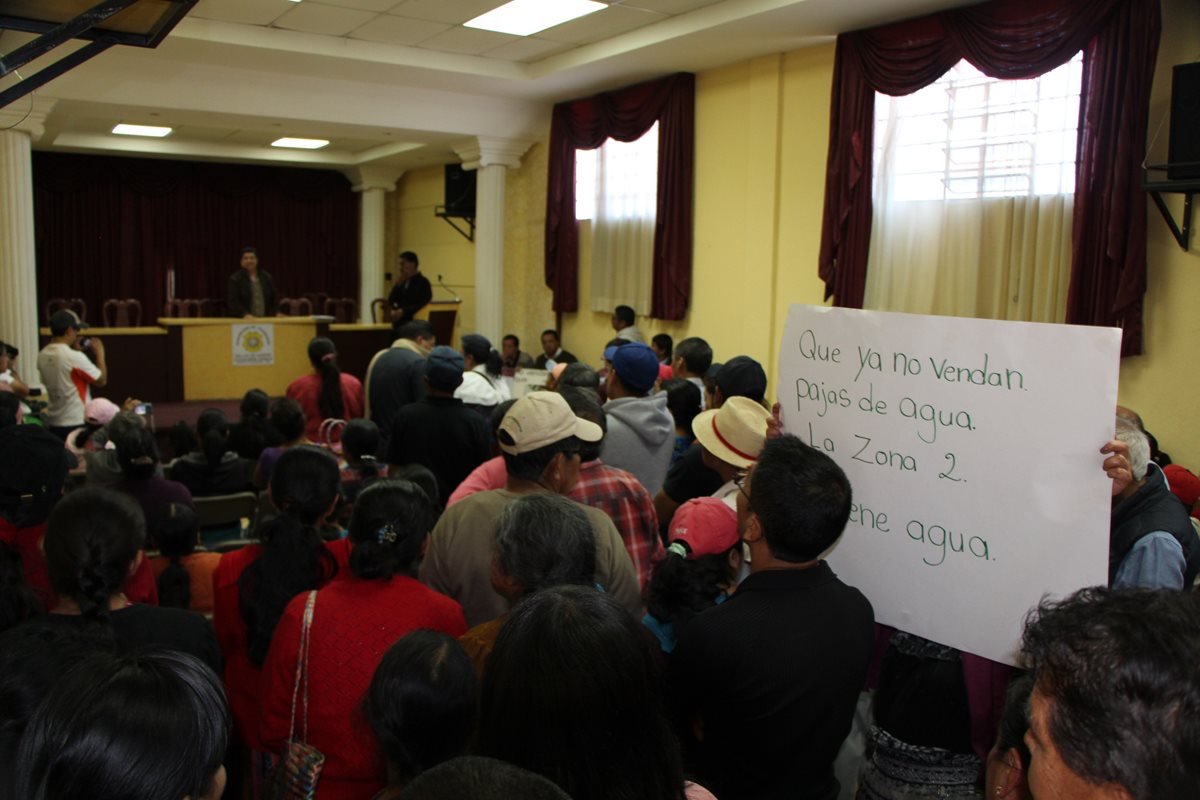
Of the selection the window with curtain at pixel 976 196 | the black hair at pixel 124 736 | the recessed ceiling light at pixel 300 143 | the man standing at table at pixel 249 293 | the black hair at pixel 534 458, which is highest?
the recessed ceiling light at pixel 300 143

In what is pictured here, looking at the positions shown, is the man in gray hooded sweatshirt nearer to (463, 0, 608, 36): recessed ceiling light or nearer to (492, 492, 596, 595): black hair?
(492, 492, 596, 595): black hair

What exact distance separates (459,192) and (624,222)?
3.21 metres

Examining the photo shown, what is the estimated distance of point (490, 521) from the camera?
7.47 feet

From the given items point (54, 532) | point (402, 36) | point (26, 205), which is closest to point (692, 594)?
point (54, 532)

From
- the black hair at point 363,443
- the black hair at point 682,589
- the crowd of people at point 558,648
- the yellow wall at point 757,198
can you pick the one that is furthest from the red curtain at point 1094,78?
the black hair at point 682,589

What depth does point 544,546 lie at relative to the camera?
1.81 m

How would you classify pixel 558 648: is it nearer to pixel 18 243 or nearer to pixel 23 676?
pixel 23 676

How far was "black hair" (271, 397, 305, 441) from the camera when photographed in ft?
13.0

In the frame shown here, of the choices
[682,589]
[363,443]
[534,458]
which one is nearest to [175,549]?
[363,443]

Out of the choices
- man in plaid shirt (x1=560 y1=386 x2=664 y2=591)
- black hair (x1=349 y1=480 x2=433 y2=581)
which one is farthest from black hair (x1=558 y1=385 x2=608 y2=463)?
black hair (x1=349 y1=480 x2=433 y2=581)

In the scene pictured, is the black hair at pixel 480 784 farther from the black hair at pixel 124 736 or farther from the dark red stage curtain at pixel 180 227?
the dark red stage curtain at pixel 180 227

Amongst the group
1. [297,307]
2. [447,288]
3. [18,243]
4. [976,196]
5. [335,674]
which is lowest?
[335,674]

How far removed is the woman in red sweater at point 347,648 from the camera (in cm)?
181

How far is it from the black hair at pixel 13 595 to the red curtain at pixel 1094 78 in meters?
5.10
